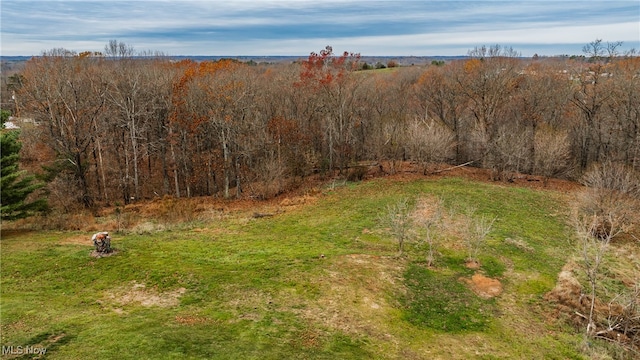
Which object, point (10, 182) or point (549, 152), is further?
point (549, 152)

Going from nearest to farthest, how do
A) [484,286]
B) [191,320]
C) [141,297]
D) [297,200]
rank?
[191,320] < [141,297] < [484,286] < [297,200]

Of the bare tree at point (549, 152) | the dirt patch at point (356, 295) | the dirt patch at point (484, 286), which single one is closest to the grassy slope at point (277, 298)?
the dirt patch at point (356, 295)

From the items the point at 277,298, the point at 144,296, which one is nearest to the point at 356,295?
the point at 277,298

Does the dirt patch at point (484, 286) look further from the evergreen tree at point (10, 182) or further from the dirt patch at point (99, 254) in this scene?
the evergreen tree at point (10, 182)

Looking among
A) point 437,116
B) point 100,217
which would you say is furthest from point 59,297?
point 437,116

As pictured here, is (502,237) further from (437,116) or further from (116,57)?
(116,57)

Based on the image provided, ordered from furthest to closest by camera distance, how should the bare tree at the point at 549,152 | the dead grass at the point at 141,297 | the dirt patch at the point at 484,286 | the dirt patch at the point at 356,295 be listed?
the bare tree at the point at 549,152, the dirt patch at the point at 484,286, the dead grass at the point at 141,297, the dirt patch at the point at 356,295

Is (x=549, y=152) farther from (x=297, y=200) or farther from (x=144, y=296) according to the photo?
(x=144, y=296)
